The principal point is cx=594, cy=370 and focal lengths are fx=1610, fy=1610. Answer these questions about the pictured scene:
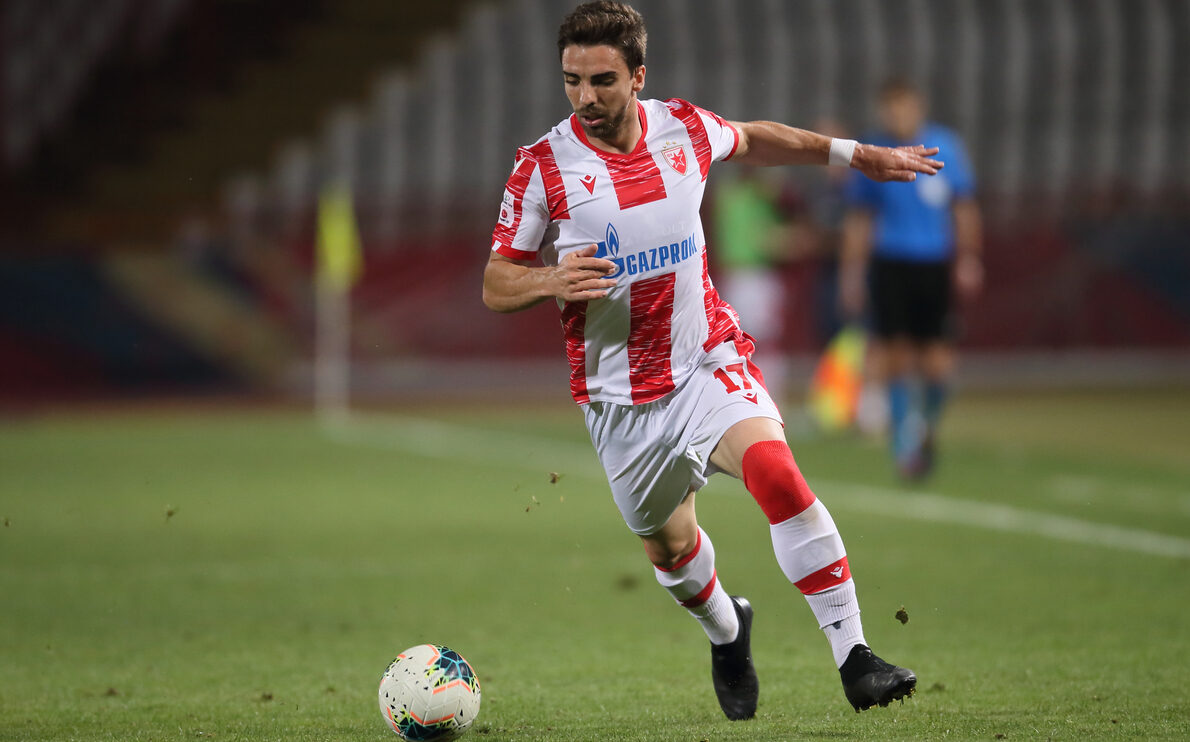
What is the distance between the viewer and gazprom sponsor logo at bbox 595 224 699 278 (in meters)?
4.55

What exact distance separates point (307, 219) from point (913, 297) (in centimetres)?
1092

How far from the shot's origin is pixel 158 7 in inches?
803

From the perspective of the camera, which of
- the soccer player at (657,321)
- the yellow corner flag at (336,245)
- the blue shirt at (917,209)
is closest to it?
the soccer player at (657,321)

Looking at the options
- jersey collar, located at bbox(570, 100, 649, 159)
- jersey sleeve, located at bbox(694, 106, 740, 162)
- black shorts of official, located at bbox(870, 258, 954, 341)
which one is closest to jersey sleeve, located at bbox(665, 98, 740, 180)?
jersey sleeve, located at bbox(694, 106, 740, 162)

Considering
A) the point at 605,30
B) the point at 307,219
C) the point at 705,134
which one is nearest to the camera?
the point at 605,30

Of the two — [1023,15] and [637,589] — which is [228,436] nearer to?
[637,589]

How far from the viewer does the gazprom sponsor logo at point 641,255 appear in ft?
14.9

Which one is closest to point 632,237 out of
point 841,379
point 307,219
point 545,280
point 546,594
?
point 545,280

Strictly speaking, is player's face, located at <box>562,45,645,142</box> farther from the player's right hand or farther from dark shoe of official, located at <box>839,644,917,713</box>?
dark shoe of official, located at <box>839,644,917,713</box>

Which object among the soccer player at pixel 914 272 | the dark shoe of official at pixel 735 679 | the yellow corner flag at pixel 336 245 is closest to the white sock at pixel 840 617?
the dark shoe of official at pixel 735 679

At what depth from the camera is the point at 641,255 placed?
4.57 metres

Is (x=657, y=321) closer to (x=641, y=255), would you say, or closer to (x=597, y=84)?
(x=641, y=255)

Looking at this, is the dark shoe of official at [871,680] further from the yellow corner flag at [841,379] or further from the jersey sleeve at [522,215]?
the yellow corner flag at [841,379]

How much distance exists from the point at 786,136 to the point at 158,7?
1704 centimetres
